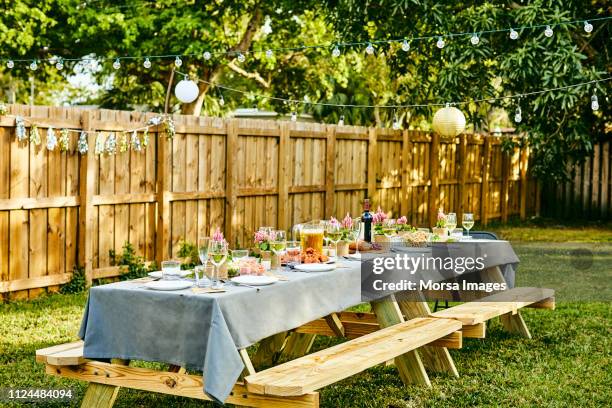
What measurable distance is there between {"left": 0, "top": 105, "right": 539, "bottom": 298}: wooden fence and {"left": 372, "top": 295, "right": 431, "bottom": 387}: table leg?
12.8ft

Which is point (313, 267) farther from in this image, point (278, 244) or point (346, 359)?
point (346, 359)

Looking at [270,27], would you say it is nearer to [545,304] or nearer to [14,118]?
[14,118]

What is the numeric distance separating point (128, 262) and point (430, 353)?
430cm

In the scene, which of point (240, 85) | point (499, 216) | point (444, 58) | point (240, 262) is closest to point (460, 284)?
point (240, 262)

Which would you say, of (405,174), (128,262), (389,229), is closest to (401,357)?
(389,229)

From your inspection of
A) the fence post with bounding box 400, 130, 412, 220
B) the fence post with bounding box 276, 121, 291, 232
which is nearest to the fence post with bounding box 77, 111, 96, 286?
the fence post with bounding box 276, 121, 291, 232

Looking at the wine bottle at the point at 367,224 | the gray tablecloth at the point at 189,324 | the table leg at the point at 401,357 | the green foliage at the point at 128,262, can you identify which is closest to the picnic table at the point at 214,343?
the gray tablecloth at the point at 189,324

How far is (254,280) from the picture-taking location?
→ 435 cm

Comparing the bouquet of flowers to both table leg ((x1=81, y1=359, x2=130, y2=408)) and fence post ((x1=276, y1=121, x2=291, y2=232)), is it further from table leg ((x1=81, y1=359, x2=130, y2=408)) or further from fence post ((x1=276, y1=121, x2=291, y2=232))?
fence post ((x1=276, y1=121, x2=291, y2=232))

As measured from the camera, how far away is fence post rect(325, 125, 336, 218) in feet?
40.5

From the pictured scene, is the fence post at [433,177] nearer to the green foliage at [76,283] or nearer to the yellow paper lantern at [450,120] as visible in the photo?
the yellow paper lantern at [450,120]

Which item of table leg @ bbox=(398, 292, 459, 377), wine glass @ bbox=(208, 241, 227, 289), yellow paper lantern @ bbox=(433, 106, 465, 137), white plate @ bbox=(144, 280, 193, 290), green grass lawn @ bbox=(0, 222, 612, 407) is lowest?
green grass lawn @ bbox=(0, 222, 612, 407)

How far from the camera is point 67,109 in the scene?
324 inches

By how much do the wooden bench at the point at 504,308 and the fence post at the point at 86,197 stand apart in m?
4.04
